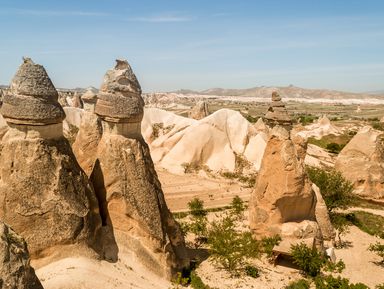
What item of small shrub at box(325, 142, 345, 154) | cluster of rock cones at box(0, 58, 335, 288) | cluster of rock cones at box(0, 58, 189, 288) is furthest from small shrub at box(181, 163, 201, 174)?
cluster of rock cones at box(0, 58, 189, 288)

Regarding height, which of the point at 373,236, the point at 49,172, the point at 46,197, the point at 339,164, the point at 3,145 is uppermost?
the point at 3,145

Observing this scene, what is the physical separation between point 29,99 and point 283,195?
39.0 feet

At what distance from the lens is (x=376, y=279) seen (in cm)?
1730

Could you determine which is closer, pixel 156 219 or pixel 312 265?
pixel 156 219

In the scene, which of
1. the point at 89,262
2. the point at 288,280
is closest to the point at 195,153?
the point at 288,280

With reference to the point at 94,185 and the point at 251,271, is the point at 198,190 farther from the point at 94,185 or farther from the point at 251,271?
the point at 94,185

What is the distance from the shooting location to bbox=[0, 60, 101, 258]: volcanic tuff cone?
11734mm

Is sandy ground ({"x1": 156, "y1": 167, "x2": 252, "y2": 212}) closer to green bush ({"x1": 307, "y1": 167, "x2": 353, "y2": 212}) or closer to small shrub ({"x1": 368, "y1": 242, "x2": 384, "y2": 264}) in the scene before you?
green bush ({"x1": 307, "y1": 167, "x2": 353, "y2": 212})

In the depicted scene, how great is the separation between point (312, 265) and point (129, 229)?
25.8 ft

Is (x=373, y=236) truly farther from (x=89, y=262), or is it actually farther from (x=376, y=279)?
(x=89, y=262)

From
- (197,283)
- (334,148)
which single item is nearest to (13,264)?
(197,283)

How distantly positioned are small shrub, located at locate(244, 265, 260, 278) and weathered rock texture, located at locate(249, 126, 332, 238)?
282 centimetres

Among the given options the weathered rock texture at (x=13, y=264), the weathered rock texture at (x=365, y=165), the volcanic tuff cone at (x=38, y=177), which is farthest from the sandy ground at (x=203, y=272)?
the weathered rock texture at (x=13, y=264)

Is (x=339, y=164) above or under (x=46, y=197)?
under
